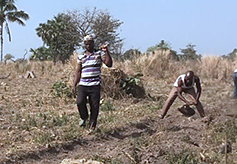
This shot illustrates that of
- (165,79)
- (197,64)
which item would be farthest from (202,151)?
(197,64)

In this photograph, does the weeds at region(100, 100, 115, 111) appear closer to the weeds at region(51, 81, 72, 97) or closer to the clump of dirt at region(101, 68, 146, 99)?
the clump of dirt at region(101, 68, 146, 99)

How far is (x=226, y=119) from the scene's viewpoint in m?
8.02

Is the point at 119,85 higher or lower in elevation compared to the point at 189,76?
lower

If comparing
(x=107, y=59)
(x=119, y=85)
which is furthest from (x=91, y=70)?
(x=119, y=85)

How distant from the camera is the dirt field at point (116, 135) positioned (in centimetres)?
570

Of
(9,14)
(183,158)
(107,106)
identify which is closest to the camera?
(183,158)

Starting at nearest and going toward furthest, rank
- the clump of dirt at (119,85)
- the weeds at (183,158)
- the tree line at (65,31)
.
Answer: the weeds at (183,158) → the clump of dirt at (119,85) → the tree line at (65,31)

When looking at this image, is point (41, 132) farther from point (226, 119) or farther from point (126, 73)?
point (126, 73)

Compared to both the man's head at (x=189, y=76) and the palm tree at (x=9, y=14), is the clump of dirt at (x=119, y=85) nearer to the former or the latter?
the man's head at (x=189, y=76)

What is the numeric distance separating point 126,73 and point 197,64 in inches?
380

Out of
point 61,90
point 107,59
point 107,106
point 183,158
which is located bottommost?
point 183,158

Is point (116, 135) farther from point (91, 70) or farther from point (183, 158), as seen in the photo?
point (183, 158)

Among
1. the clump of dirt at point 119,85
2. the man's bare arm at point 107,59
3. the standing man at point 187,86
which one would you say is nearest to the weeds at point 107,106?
the clump of dirt at point 119,85

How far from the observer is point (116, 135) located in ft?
23.6
